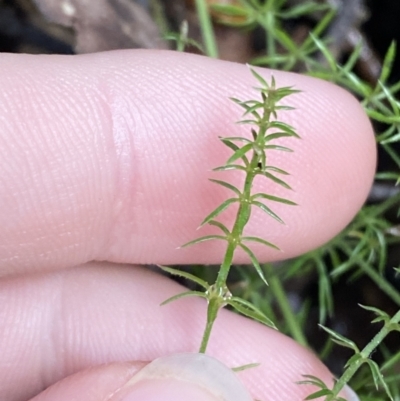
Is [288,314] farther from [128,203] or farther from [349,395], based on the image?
[128,203]

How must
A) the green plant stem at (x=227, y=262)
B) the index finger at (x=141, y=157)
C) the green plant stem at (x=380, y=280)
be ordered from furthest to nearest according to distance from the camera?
the green plant stem at (x=380, y=280) → the index finger at (x=141, y=157) → the green plant stem at (x=227, y=262)

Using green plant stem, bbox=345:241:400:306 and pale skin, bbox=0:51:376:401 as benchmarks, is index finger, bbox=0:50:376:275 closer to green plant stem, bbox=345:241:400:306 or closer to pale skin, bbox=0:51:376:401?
pale skin, bbox=0:51:376:401

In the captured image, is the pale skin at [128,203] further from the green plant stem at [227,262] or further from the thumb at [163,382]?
the green plant stem at [227,262]

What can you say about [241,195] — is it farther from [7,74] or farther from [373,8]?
[373,8]

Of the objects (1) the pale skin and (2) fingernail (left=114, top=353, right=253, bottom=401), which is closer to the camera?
(2) fingernail (left=114, top=353, right=253, bottom=401)

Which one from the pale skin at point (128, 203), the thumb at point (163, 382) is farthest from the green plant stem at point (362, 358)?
the pale skin at point (128, 203)

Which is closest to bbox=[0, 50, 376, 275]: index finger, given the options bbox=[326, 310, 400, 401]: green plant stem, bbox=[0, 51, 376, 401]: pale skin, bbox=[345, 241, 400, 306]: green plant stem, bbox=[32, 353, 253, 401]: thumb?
bbox=[0, 51, 376, 401]: pale skin

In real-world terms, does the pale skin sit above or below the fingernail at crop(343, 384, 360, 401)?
above

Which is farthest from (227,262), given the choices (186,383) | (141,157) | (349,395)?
(349,395)
